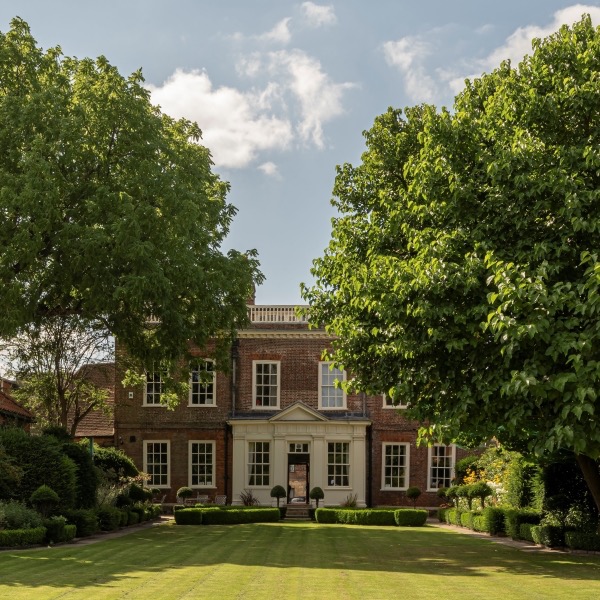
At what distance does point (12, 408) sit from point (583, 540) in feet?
94.1

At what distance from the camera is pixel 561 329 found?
15750mm

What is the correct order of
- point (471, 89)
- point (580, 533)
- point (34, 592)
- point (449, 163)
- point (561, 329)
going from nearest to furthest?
point (34, 592), point (561, 329), point (449, 163), point (471, 89), point (580, 533)

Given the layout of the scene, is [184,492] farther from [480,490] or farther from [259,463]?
[480,490]

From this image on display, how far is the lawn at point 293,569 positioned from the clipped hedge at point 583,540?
0.77 m

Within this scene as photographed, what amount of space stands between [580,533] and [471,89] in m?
10.8

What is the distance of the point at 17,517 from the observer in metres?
22.2

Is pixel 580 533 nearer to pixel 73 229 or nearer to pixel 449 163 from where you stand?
pixel 449 163

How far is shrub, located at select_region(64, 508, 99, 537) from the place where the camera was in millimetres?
25516

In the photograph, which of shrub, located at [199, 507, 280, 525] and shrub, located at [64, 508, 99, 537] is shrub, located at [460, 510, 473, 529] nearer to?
shrub, located at [199, 507, 280, 525]

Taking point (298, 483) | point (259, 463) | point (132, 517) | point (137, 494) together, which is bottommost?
point (298, 483)

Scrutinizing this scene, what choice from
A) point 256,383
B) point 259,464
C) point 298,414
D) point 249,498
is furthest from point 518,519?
point 256,383

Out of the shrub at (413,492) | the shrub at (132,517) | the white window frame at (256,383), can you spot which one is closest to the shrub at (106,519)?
the shrub at (132,517)

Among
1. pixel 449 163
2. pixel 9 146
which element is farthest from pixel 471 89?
pixel 9 146

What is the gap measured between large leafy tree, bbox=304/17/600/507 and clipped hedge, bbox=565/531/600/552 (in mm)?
4192
